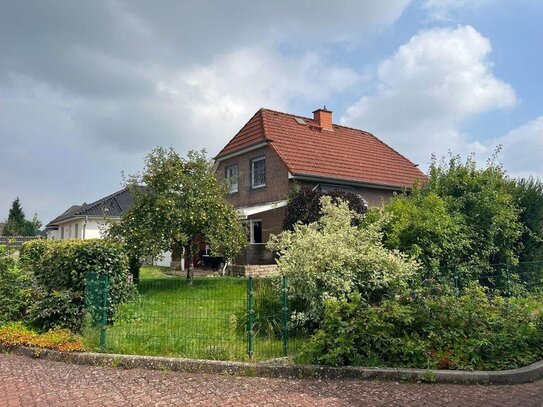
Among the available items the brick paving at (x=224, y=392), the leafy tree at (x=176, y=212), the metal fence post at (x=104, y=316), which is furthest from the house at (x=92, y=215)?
the brick paving at (x=224, y=392)

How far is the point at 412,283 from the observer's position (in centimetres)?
990

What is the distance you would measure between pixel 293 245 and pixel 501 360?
4316mm

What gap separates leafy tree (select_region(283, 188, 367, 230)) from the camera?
16859mm

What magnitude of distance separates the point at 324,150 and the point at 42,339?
18.3m

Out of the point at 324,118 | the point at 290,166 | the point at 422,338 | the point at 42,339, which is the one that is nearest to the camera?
the point at 422,338

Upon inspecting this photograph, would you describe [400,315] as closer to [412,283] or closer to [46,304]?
[412,283]

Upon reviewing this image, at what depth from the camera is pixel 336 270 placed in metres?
9.09

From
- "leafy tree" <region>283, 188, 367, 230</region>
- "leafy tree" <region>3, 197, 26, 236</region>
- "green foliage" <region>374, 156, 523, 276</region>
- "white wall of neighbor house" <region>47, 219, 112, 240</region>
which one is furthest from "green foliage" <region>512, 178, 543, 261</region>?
"leafy tree" <region>3, 197, 26, 236</region>

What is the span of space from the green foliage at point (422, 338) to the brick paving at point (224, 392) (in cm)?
46

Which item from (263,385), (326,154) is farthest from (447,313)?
(326,154)

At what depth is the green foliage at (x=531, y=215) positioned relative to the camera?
15.9 meters

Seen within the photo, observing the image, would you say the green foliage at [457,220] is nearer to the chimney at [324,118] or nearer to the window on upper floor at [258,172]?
the window on upper floor at [258,172]

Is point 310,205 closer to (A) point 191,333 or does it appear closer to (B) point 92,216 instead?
(A) point 191,333

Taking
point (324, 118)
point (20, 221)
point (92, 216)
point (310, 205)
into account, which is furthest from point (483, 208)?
point (20, 221)
